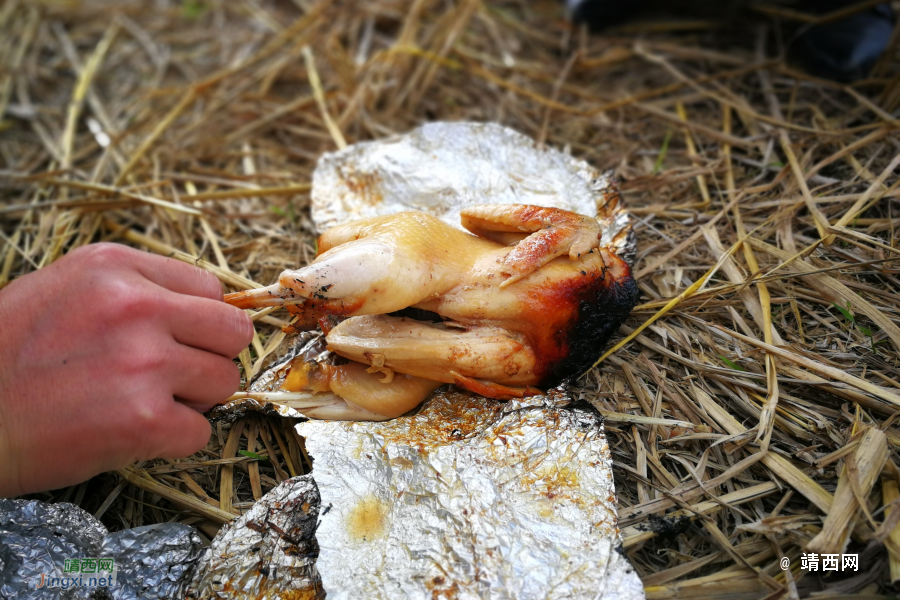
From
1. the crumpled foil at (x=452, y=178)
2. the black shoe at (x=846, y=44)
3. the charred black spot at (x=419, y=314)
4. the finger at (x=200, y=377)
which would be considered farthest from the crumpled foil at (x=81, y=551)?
the black shoe at (x=846, y=44)

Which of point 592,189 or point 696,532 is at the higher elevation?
point 592,189

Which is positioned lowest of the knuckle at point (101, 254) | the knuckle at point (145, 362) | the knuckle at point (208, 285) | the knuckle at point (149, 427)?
the knuckle at point (149, 427)

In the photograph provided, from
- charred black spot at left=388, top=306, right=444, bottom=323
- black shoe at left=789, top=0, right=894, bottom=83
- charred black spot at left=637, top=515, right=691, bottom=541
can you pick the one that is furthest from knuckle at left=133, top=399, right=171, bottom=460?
black shoe at left=789, top=0, right=894, bottom=83

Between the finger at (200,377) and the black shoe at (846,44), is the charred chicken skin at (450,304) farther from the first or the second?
the black shoe at (846,44)

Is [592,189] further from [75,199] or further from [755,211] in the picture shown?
[75,199]

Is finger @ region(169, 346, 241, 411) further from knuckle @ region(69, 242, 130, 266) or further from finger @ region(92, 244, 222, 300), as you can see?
knuckle @ region(69, 242, 130, 266)

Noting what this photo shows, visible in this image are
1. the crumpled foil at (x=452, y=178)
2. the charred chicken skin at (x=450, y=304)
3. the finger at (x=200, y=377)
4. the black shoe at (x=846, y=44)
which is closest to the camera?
the finger at (x=200, y=377)

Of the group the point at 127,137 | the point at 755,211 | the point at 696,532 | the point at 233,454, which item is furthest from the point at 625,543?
the point at 127,137
